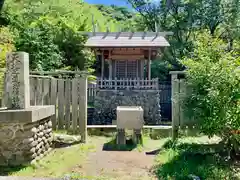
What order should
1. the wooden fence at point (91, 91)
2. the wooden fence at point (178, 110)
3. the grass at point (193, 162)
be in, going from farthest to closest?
the wooden fence at point (91, 91)
the wooden fence at point (178, 110)
the grass at point (193, 162)

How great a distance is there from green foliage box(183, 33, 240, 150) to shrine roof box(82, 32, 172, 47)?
8.33 metres

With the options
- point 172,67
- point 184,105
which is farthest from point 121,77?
point 184,105

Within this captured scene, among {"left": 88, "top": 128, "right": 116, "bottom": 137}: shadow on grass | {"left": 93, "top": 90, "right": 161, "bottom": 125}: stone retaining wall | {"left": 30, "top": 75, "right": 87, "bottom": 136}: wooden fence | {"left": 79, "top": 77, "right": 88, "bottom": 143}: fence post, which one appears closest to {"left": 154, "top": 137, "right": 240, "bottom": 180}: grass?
{"left": 79, "top": 77, "right": 88, "bottom": 143}: fence post

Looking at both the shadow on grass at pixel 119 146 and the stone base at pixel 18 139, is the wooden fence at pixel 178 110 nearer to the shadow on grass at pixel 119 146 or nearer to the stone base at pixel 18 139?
the shadow on grass at pixel 119 146

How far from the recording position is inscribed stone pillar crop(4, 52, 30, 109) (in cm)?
623

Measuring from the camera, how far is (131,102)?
46.9 feet

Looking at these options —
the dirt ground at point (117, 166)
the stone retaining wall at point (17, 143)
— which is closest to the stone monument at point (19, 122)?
the stone retaining wall at point (17, 143)

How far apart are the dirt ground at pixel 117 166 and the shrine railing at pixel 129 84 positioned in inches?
272

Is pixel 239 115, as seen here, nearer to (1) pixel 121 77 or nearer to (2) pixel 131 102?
(2) pixel 131 102

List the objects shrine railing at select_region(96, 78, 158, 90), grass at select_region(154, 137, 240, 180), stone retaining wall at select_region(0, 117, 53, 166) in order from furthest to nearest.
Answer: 1. shrine railing at select_region(96, 78, 158, 90)
2. stone retaining wall at select_region(0, 117, 53, 166)
3. grass at select_region(154, 137, 240, 180)

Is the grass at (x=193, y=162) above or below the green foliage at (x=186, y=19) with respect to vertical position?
below

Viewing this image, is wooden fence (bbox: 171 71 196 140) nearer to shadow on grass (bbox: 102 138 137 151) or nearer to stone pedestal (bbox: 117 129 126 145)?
shadow on grass (bbox: 102 138 137 151)

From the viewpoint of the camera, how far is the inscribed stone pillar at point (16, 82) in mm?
6234

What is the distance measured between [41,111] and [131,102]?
814 cm
